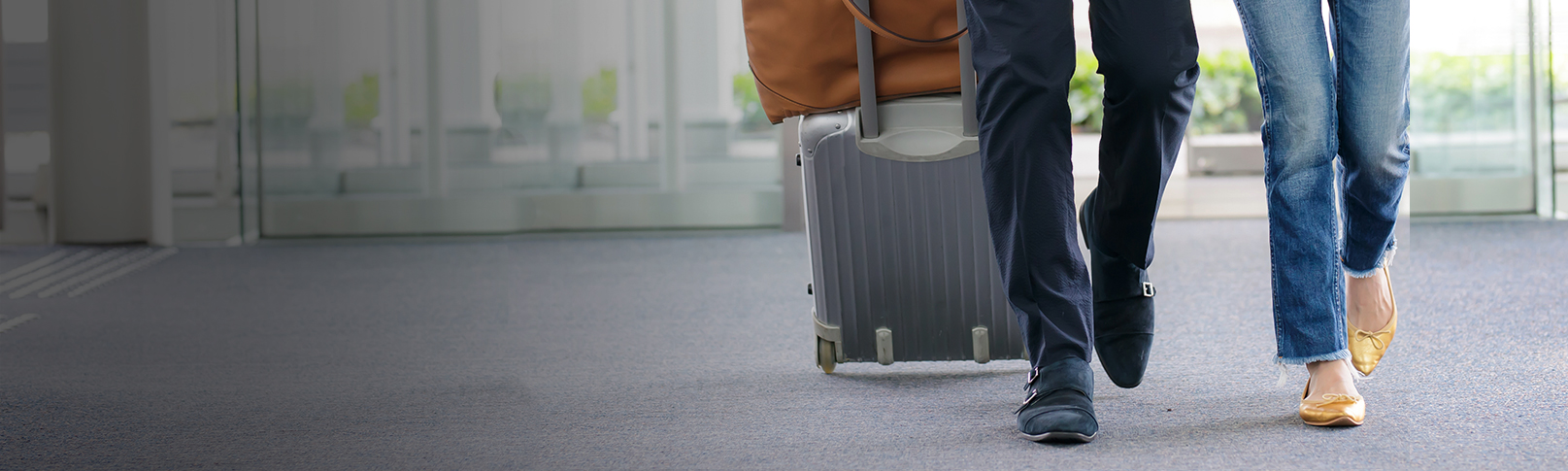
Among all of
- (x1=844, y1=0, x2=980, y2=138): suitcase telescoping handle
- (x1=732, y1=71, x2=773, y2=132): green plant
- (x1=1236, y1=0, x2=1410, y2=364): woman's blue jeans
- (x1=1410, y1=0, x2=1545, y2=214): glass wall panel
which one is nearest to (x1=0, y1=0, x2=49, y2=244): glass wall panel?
(x1=732, y1=71, x2=773, y2=132): green plant

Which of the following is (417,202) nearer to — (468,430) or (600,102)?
(600,102)

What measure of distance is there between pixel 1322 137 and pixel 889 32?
0.52 m

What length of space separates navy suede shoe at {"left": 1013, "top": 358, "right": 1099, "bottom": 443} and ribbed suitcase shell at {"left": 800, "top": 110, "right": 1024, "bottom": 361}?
0.29 metres

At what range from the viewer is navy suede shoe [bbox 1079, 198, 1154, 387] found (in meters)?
1.46

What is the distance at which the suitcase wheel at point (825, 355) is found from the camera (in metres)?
1.64

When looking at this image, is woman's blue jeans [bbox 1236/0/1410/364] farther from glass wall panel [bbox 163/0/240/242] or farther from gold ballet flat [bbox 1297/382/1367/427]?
glass wall panel [bbox 163/0/240/242]

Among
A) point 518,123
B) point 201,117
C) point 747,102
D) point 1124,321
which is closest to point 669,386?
point 1124,321

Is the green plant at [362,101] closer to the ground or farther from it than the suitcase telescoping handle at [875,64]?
farther from it

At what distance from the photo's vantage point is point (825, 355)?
5.40 ft

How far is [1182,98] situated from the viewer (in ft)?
4.42

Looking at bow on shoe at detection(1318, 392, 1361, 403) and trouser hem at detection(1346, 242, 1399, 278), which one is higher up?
trouser hem at detection(1346, 242, 1399, 278)

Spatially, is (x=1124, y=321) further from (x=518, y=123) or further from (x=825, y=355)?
(x=518, y=123)

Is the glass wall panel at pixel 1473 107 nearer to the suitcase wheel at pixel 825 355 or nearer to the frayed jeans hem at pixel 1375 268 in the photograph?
the frayed jeans hem at pixel 1375 268

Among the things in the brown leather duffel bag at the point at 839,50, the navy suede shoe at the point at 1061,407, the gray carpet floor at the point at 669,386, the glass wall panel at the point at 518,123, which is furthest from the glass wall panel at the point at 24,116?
the navy suede shoe at the point at 1061,407
